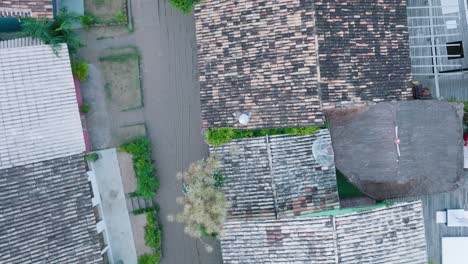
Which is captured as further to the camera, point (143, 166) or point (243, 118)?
point (143, 166)

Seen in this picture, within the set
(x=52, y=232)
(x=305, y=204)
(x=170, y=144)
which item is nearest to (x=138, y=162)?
(x=170, y=144)

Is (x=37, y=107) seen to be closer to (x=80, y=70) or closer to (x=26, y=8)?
(x=80, y=70)

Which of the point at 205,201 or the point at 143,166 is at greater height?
the point at 143,166

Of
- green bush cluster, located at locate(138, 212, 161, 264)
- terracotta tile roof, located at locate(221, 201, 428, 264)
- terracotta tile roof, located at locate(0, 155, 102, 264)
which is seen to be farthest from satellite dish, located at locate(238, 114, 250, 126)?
terracotta tile roof, located at locate(0, 155, 102, 264)

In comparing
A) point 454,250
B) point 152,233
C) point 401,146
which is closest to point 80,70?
point 152,233

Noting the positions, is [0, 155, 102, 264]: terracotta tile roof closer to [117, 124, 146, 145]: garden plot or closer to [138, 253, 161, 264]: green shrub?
[138, 253, 161, 264]: green shrub

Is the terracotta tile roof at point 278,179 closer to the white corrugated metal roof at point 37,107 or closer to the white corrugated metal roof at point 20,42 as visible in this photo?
the white corrugated metal roof at point 37,107

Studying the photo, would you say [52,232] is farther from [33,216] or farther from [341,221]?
[341,221]
